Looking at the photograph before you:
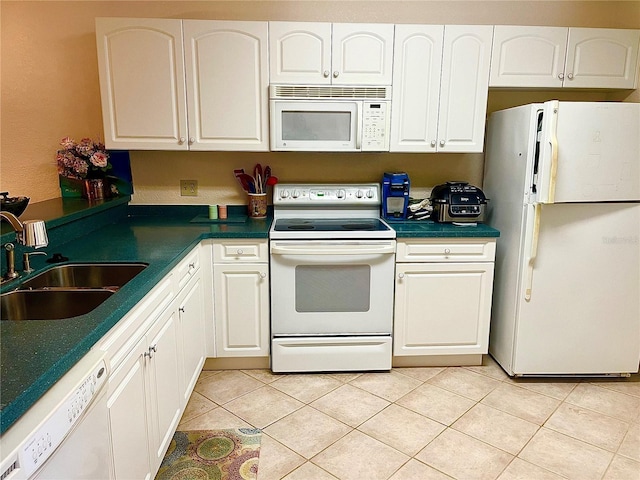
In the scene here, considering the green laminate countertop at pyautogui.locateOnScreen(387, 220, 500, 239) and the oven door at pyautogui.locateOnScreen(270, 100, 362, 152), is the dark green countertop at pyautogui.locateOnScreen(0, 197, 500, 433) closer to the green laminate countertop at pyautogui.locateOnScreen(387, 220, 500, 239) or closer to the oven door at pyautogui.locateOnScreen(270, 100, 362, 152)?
the green laminate countertop at pyautogui.locateOnScreen(387, 220, 500, 239)

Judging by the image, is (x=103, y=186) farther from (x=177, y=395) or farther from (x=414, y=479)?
(x=414, y=479)

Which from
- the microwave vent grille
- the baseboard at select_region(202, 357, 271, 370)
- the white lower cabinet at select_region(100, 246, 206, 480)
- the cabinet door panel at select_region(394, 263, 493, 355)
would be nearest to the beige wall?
the microwave vent grille

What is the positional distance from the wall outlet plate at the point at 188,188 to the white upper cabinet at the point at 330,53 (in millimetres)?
897

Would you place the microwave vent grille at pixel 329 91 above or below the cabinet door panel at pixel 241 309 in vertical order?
above

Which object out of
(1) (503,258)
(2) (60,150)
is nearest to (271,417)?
(1) (503,258)

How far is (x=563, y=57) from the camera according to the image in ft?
8.42

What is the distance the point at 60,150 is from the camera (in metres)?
2.72

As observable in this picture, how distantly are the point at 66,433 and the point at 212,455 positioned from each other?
3.78 feet

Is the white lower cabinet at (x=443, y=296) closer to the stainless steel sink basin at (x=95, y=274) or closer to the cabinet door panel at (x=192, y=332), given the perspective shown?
the cabinet door panel at (x=192, y=332)

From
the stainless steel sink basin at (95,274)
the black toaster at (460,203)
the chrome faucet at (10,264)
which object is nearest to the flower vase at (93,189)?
the stainless steel sink basin at (95,274)

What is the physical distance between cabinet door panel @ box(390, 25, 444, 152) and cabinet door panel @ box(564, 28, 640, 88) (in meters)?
0.80

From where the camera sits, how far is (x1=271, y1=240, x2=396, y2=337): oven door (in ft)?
8.01

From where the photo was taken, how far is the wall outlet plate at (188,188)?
Result: 293 centimetres

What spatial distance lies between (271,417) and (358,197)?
141 cm
